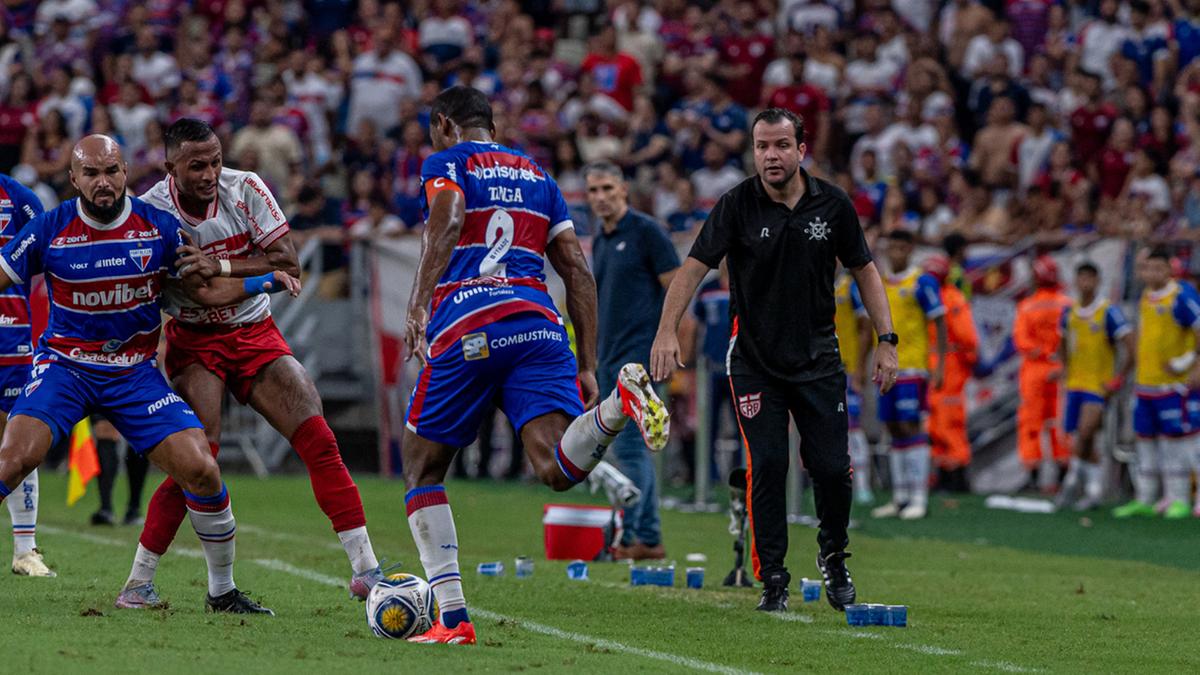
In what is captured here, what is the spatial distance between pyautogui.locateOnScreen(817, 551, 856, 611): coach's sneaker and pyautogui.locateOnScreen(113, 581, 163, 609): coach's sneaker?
11.3 feet

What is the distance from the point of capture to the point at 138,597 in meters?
8.62

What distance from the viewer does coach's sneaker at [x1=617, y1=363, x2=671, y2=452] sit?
275 inches

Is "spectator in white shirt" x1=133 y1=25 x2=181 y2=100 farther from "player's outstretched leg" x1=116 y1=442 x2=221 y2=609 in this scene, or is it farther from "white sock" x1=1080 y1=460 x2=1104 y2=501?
"player's outstretched leg" x1=116 y1=442 x2=221 y2=609

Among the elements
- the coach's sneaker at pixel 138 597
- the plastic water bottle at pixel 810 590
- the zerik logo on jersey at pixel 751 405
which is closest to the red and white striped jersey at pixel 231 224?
the coach's sneaker at pixel 138 597

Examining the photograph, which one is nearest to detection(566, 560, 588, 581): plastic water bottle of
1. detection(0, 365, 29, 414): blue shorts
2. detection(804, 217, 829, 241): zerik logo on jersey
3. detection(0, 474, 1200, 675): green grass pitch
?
detection(0, 474, 1200, 675): green grass pitch

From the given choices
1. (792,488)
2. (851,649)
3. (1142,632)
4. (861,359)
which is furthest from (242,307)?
(861,359)

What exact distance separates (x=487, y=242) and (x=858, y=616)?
8.76 ft

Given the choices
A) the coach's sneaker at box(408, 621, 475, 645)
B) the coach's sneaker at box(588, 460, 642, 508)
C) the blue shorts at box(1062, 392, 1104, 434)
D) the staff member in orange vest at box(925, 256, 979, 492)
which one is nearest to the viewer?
the coach's sneaker at box(408, 621, 475, 645)

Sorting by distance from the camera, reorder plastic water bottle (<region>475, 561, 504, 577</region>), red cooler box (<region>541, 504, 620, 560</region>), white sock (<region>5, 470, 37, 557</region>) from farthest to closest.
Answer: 1. red cooler box (<region>541, 504, 620, 560</region>)
2. plastic water bottle (<region>475, 561, 504, 577</region>)
3. white sock (<region>5, 470, 37, 557</region>)

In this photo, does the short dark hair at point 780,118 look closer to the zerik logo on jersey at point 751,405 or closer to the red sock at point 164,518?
the zerik logo on jersey at point 751,405

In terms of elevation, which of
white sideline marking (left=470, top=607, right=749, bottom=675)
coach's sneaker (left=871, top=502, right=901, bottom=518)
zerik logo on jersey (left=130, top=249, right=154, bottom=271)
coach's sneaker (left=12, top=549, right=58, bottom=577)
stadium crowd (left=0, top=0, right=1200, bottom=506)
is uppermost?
stadium crowd (left=0, top=0, right=1200, bottom=506)

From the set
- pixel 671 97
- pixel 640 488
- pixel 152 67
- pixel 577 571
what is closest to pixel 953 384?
pixel 671 97

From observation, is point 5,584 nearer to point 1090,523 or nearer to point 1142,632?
point 1142,632

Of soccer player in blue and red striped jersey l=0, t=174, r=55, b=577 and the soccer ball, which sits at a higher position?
soccer player in blue and red striped jersey l=0, t=174, r=55, b=577
